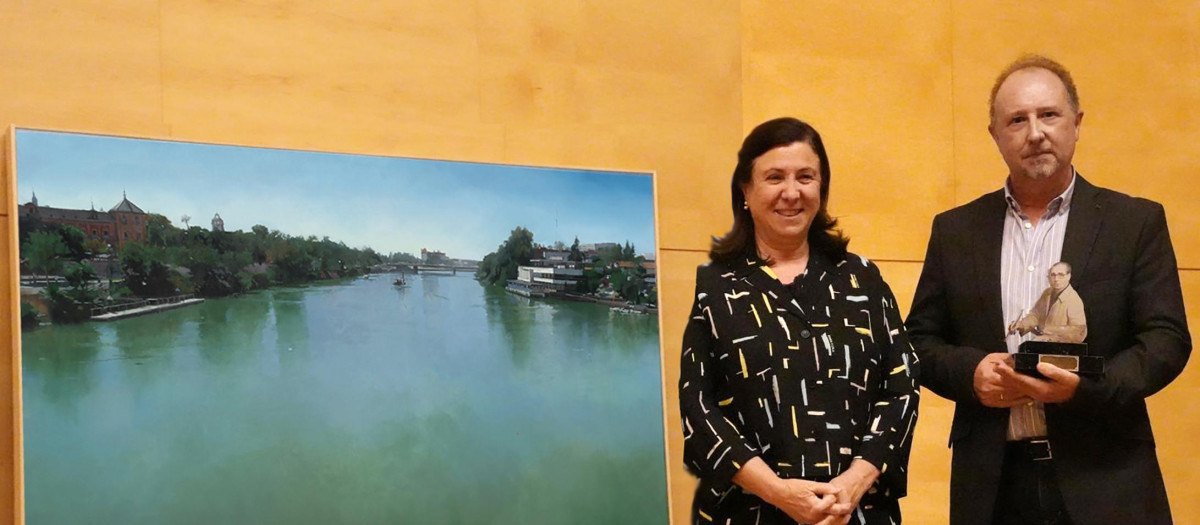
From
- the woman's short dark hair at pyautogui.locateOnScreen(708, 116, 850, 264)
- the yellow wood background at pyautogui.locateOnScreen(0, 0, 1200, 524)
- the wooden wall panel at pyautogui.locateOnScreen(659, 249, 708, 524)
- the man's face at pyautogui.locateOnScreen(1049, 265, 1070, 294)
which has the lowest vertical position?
the wooden wall panel at pyautogui.locateOnScreen(659, 249, 708, 524)

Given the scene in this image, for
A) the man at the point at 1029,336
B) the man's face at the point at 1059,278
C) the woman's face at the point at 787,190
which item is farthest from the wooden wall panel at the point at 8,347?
the man's face at the point at 1059,278

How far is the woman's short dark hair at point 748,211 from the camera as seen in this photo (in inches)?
107

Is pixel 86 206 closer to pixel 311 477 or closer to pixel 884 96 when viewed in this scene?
pixel 311 477

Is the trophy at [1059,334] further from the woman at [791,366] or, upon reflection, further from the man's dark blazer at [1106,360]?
the woman at [791,366]

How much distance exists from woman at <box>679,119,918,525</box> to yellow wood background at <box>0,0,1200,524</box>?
1401mm

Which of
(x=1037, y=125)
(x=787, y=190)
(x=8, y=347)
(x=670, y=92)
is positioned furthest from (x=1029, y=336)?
(x=8, y=347)

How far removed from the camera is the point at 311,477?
133 inches

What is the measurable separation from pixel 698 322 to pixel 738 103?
1969 mm

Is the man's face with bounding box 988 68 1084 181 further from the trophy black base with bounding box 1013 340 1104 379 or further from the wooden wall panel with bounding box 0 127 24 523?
the wooden wall panel with bounding box 0 127 24 523

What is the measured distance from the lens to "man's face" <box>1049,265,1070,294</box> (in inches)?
102

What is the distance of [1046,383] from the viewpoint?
259 cm

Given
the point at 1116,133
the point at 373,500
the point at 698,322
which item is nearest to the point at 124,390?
the point at 373,500

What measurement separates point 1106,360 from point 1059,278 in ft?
0.85

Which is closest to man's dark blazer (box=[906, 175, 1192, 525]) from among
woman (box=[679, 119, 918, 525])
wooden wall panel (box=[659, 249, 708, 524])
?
woman (box=[679, 119, 918, 525])
